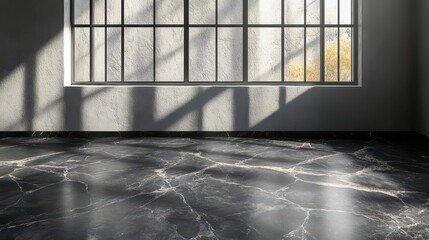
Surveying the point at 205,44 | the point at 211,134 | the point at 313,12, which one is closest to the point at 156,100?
the point at 211,134

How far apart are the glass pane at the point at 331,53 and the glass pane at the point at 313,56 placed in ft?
1.18

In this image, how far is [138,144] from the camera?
4.91 meters

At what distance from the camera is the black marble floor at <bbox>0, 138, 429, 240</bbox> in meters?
2.04

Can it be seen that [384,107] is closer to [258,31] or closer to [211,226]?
[211,226]

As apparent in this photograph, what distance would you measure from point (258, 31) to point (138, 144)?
11932 mm

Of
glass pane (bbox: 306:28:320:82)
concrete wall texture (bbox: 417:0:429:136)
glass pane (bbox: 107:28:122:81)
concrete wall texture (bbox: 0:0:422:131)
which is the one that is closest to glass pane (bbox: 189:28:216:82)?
glass pane (bbox: 107:28:122:81)

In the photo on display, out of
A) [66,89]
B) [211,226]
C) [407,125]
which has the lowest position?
[211,226]

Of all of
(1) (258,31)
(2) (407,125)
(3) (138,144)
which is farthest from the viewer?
(1) (258,31)

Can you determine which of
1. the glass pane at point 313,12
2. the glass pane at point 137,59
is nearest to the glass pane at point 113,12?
the glass pane at point 137,59

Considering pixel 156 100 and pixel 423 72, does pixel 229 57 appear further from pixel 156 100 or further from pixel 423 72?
pixel 423 72

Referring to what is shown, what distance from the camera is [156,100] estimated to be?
18.2ft

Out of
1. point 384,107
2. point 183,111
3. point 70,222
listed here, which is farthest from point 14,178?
point 384,107

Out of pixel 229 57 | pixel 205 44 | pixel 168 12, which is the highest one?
pixel 168 12

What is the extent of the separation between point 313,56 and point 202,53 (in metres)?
3.97
